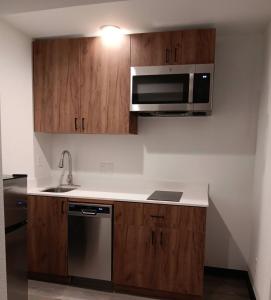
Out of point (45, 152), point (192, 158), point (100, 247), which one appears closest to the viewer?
point (100, 247)

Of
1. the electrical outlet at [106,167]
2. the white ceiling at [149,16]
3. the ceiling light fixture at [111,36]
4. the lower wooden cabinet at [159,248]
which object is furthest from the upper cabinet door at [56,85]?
the lower wooden cabinet at [159,248]

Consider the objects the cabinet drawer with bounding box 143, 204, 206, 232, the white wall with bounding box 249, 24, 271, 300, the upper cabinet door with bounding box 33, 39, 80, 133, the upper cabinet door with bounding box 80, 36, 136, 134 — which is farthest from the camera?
the upper cabinet door with bounding box 33, 39, 80, 133

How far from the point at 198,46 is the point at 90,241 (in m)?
2.09

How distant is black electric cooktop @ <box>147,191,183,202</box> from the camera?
90.6 inches

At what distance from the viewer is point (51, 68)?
2.70 metres

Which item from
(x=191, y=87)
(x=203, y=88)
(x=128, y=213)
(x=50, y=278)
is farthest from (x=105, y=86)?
(x=50, y=278)

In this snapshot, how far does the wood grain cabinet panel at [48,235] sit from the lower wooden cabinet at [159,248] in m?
0.54

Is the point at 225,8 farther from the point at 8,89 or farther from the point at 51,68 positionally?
the point at 8,89

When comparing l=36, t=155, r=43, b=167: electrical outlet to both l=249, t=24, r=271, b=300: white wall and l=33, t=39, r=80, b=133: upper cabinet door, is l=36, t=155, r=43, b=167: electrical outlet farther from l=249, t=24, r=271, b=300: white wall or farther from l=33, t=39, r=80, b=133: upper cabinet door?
l=249, t=24, r=271, b=300: white wall

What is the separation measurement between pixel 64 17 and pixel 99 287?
255 cm

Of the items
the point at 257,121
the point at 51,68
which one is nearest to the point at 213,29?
the point at 257,121

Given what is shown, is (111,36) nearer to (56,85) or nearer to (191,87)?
(56,85)

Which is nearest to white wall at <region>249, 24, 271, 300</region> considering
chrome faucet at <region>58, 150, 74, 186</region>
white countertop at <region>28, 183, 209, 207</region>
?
white countertop at <region>28, 183, 209, 207</region>

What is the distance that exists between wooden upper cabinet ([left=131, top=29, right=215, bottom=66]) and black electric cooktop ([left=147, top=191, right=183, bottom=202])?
1265mm
